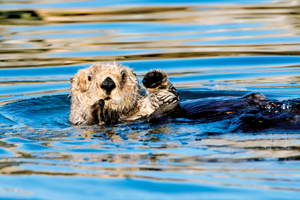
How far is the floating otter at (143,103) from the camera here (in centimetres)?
408

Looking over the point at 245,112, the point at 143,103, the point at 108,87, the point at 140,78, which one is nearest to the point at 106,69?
the point at 108,87

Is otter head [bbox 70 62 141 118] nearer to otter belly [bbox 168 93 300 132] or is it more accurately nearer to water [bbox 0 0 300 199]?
water [bbox 0 0 300 199]

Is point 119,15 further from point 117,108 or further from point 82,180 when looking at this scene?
point 82,180

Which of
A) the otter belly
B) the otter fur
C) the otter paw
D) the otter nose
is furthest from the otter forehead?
the otter belly

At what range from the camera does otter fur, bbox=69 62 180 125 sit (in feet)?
14.3

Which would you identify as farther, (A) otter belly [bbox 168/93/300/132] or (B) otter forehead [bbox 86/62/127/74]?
(B) otter forehead [bbox 86/62/127/74]

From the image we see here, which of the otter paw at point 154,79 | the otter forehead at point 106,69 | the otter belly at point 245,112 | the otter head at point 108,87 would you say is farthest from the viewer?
the otter paw at point 154,79

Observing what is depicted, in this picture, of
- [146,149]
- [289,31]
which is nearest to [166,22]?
[289,31]

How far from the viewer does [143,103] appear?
4730 mm

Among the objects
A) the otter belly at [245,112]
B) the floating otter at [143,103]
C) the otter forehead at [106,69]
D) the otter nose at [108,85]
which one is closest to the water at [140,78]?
the otter belly at [245,112]

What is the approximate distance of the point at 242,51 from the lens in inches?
344

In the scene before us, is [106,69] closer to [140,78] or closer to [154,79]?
[154,79]

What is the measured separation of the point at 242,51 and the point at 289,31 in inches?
81.7

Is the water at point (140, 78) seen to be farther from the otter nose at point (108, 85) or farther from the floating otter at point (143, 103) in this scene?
the otter nose at point (108, 85)
